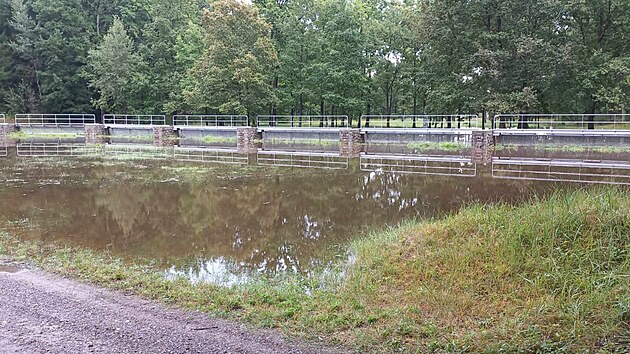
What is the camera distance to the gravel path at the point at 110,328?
400 centimetres

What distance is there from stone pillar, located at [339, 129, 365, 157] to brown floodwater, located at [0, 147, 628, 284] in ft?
15.9

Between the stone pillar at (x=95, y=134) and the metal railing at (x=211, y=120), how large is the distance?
199 inches

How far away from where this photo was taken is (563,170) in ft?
52.1

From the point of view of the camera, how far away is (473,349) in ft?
12.4

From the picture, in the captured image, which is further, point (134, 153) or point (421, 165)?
point (134, 153)

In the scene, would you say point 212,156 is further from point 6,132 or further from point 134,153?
point 6,132

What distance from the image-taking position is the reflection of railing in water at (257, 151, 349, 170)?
1894 cm

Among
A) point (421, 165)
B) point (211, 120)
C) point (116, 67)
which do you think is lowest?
point (421, 165)

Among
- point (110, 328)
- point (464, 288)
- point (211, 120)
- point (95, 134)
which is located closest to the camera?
point (110, 328)

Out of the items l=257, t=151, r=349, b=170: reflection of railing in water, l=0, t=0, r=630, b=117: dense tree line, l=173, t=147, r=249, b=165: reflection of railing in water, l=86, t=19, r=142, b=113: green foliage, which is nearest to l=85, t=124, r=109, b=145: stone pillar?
l=0, t=0, r=630, b=117: dense tree line

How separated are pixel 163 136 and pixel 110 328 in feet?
91.3

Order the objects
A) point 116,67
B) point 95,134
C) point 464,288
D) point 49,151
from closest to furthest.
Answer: point 464,288 < point 49,151 < point 95,134 < point 116,67

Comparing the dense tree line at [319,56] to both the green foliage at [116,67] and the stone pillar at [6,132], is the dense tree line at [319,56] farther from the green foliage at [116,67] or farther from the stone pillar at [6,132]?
the stone pillar at [6,132]

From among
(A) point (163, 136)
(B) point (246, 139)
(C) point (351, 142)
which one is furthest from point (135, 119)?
(C) point (351, 142)
